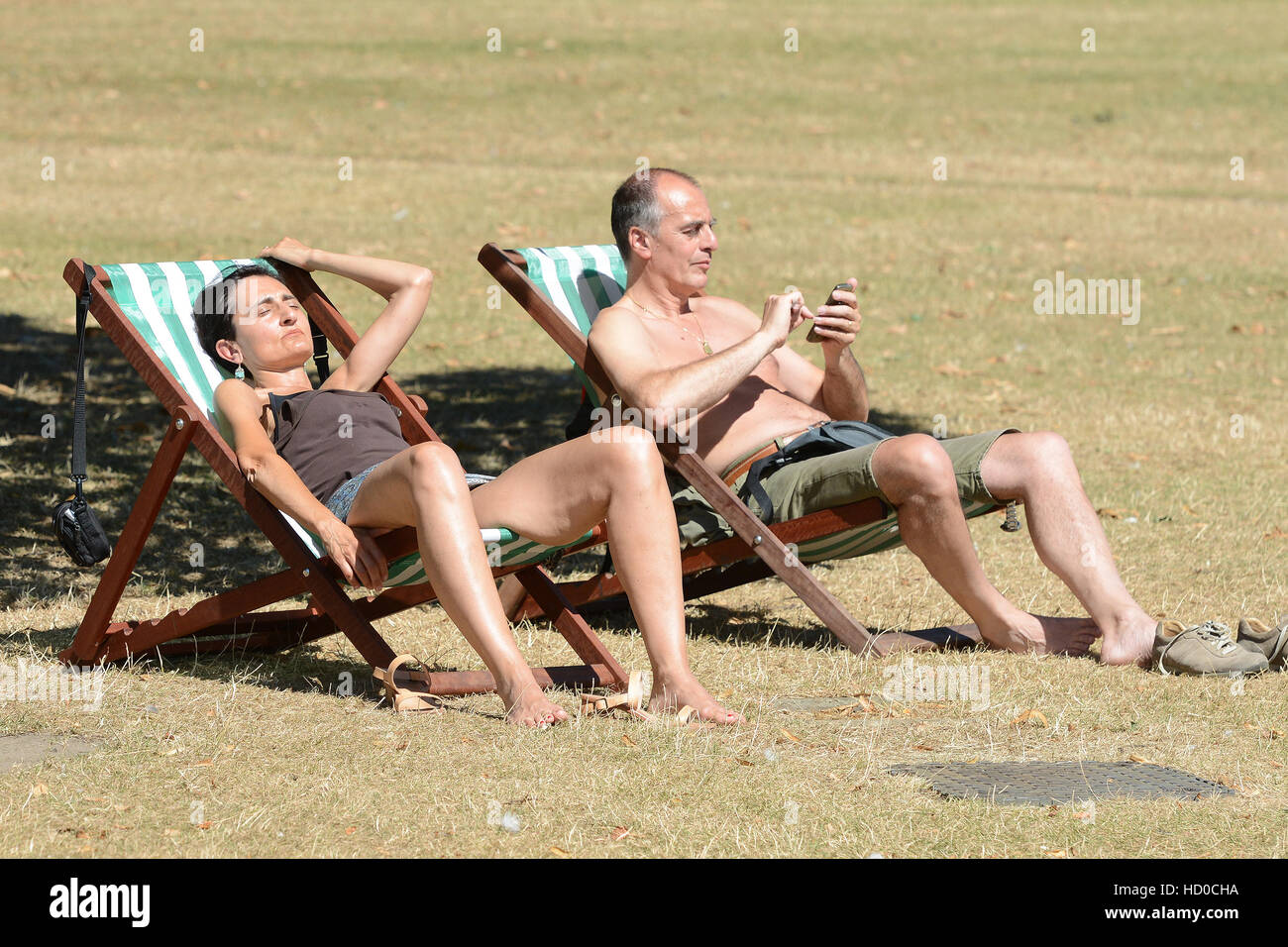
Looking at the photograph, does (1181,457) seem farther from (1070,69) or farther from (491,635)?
(1070,69)

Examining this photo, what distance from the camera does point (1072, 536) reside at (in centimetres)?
490

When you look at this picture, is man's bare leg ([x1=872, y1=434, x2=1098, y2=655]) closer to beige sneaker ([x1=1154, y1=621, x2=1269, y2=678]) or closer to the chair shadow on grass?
beige sneaker ([x1=1154, y1=621, x2=1269, y2=678])

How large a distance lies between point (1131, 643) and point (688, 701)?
1470 millimetres

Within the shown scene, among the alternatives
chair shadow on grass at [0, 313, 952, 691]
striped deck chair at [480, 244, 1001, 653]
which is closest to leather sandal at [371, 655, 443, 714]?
chair shadow on grass at [0, 313, 952, 691]

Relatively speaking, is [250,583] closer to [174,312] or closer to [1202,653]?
[174,312]

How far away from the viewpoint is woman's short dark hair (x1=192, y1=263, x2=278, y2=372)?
5.00 m

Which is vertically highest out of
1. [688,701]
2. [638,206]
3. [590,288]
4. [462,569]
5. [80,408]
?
[638,206]

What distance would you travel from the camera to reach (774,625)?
5598mm

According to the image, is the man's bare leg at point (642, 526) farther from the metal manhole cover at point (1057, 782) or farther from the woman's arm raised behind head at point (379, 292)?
the woman's arm raised behind head at point (379, 292)

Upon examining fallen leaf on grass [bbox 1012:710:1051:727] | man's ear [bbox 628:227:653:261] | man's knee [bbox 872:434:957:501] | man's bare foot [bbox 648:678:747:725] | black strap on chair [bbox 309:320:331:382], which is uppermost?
man's ear [bbox 628:227:653:261]

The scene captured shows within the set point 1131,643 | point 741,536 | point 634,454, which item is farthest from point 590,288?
point 1131,643

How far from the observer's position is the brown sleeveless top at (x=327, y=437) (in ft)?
15.4

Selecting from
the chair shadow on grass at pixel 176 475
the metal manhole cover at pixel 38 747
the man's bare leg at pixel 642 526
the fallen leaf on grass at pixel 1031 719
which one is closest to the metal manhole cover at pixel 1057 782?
the fallen leaf on grass at pixel 1031 719

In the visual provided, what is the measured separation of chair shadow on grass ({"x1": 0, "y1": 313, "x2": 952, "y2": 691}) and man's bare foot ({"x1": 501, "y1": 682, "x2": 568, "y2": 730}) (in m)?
0.73
